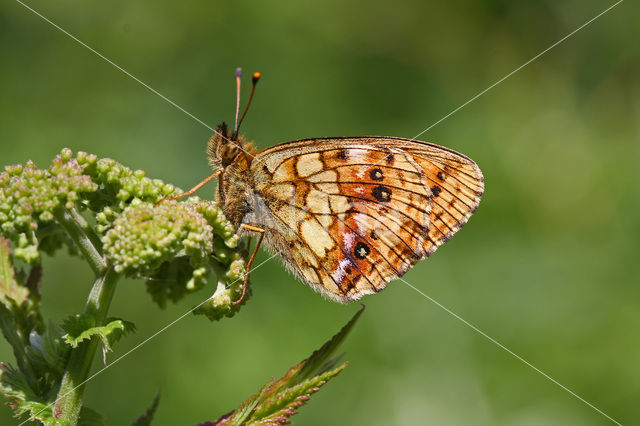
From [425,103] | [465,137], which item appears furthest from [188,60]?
[465,137]

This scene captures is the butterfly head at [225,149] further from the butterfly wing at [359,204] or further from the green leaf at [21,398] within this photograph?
the green leaf at [21,398]

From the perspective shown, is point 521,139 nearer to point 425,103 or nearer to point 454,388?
point 425,103

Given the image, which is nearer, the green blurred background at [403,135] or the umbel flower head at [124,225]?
the umbel flower head at [124,225]

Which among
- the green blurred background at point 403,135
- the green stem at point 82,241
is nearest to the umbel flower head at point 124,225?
the green stem at point 82,241

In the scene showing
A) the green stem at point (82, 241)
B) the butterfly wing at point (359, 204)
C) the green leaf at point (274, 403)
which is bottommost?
the green leaf at point (274, 403)

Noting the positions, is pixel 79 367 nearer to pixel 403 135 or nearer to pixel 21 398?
pixel 21 398

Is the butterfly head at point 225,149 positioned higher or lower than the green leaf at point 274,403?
higher

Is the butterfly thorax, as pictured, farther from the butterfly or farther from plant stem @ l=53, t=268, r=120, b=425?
plant stem @ l=53, t=268, r=120, b=425

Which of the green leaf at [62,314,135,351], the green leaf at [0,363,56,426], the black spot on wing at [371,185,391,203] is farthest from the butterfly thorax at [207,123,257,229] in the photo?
the green leaf at [0,363,56,426]
